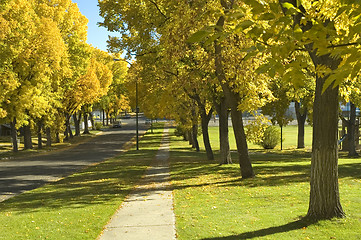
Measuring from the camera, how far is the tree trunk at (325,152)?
27.8 ft

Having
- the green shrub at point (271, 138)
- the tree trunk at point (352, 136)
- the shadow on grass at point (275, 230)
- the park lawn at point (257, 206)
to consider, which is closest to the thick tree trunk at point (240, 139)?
the park lawn at point (257, 206)

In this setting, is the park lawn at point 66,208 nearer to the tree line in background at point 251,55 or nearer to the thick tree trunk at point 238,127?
the thick tree trunk at point 238,127

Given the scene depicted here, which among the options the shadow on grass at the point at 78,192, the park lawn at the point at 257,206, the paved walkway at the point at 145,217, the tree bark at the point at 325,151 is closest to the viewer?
the park lawn at the point at 257,206

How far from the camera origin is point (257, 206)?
10969 mm

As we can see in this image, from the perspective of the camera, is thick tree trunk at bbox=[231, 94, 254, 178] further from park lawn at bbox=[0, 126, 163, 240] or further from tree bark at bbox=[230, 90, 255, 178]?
park lawn at bbox=[0, 126, 163, 240]

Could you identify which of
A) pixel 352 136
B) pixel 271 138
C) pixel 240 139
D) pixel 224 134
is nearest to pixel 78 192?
pixel 240 139

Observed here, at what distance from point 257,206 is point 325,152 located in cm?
306

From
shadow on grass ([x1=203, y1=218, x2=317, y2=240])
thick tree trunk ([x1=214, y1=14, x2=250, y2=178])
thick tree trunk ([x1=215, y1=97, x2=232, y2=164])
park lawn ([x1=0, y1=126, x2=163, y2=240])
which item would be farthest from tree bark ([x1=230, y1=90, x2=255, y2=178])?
shadow on grass ([x1=203, y1=218, x2=317, y2=240])

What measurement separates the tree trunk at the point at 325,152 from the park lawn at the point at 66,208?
14.9 ft

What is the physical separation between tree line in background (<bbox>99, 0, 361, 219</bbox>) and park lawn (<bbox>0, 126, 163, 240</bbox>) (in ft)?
15.5

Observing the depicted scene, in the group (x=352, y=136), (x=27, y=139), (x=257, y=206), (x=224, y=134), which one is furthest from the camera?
(x=27, y=139)

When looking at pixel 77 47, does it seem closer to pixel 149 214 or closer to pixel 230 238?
pixel 149 214

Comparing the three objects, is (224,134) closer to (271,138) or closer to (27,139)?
(271,138)

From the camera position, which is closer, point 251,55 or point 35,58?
point 251,55
